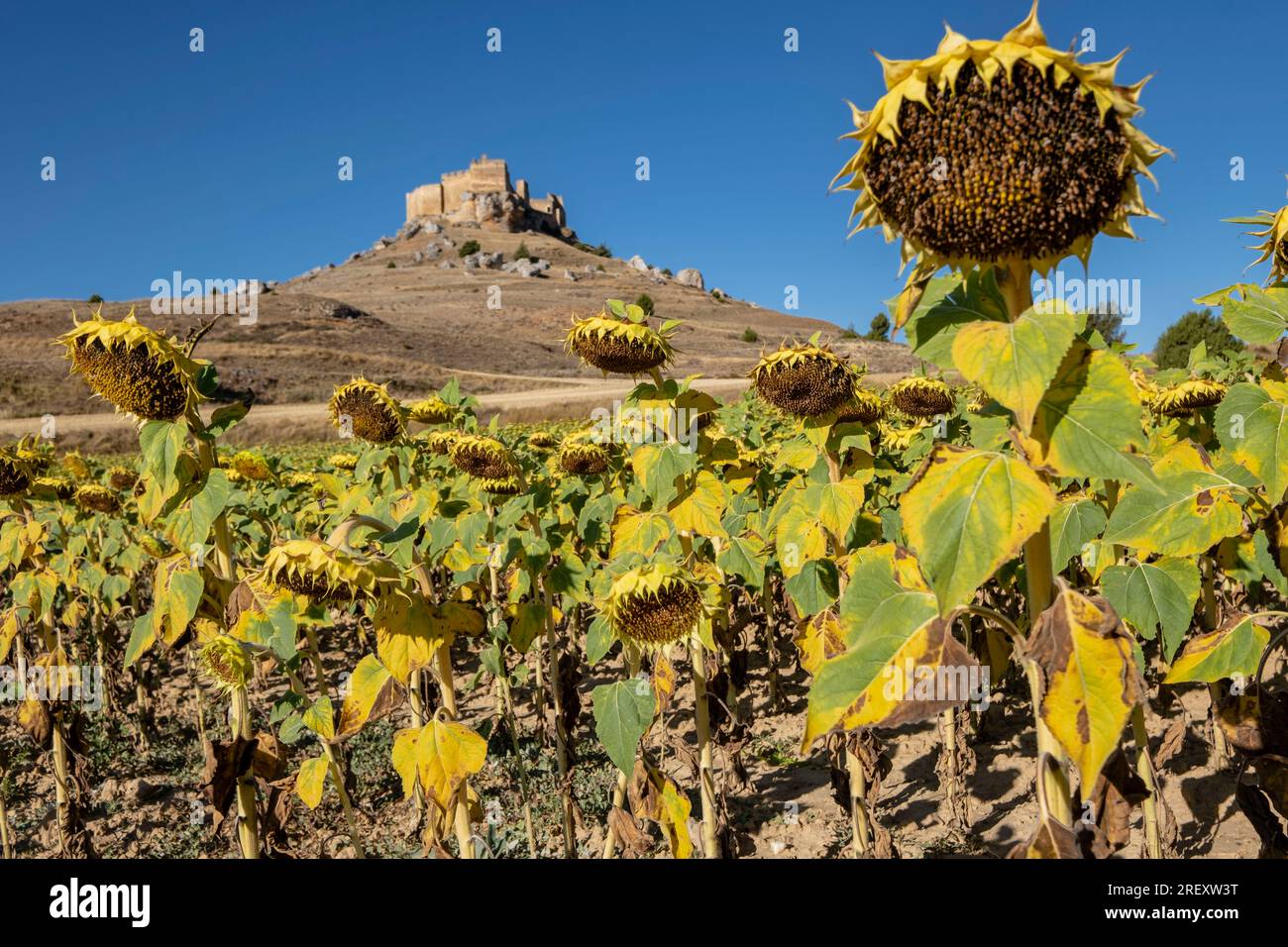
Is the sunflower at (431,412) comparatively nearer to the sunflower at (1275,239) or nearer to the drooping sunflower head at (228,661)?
the drooping sunflower head at (228,661)

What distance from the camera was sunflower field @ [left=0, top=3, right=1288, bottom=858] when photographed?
1.19 m

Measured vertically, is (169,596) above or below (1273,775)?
above

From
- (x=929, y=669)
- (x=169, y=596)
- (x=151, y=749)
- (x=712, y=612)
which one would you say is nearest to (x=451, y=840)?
(x=169, y=596)

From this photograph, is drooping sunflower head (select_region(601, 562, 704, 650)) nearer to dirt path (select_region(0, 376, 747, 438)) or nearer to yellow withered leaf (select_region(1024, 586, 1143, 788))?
yellow withered leaf (select_region(1024, 586, 1143, 788))

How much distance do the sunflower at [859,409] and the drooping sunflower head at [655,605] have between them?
136 cm

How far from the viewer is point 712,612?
266cm

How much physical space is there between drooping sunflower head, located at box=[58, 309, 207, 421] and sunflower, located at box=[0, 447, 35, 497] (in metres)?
2.09

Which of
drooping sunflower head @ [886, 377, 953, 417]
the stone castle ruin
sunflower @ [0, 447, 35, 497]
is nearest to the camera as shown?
sunflower @ [0, 447, 35, 497]

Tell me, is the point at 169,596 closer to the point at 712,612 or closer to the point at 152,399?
the point at 152,399

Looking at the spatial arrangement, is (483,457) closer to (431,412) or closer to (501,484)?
(501,484)

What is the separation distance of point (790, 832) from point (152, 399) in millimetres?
3876

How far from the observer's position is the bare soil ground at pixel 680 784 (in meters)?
4.20

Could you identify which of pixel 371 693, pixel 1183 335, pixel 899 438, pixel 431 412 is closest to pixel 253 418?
pixel 431 412

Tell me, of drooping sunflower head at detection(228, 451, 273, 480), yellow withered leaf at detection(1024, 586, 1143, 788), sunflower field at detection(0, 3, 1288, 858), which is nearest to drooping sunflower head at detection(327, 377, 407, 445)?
sunflower field at detection(0, 3, 1288, 858)
